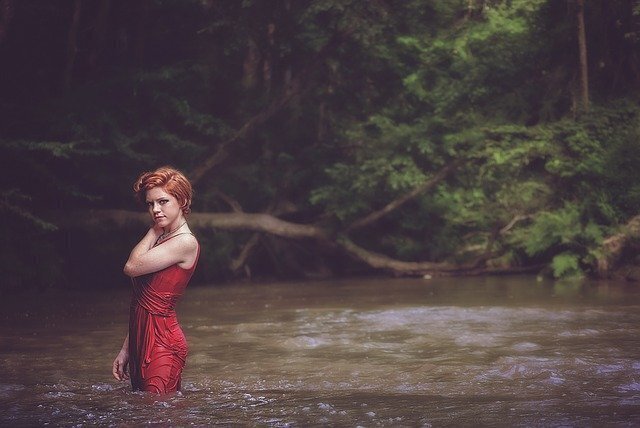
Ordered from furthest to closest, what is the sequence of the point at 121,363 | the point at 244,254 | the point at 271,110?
the point at 244,254
the point at 271,110
the point at 121,363

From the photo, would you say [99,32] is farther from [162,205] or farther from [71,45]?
[162,205]

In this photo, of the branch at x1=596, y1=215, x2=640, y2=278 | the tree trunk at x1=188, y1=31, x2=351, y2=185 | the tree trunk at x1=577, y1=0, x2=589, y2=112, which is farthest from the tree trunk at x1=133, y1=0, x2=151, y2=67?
the branch at x1=596, y1=215, x2=640, y2=278

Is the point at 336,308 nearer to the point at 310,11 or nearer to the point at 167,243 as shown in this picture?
the point at 310,11

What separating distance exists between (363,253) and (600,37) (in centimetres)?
658

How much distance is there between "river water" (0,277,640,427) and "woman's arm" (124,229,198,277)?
89cm

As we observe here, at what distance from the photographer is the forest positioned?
57.1 feet

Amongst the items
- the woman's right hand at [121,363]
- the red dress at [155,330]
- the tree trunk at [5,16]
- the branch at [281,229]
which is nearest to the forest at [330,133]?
the branch at [281,229]

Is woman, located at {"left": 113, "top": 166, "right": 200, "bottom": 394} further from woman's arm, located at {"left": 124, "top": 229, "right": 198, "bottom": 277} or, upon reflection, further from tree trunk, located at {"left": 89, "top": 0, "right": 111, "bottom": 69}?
tree trunk, located at {"left": 89, "top": 0, "right": 111, "bottom": 69}

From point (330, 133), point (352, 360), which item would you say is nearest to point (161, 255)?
point (352, 360)

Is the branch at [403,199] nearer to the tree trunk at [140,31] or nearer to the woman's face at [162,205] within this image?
the tree trunk at [140,31]

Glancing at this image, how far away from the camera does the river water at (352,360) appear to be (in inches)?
Result: 244

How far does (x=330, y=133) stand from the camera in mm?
21234

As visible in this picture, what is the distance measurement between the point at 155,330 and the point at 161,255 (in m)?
0.51

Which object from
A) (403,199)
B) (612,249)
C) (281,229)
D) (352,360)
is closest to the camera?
(352,360)
